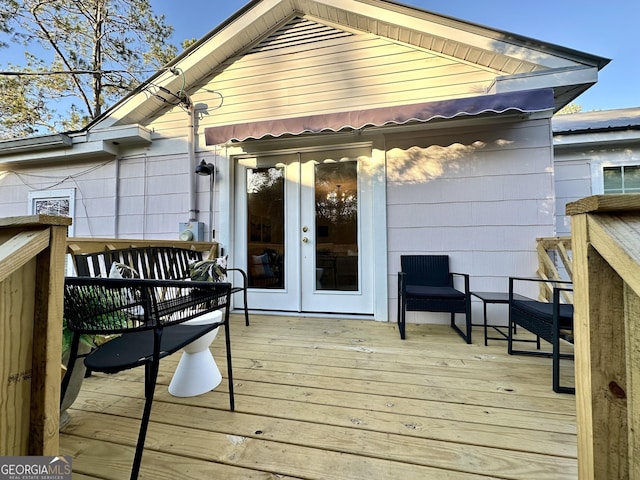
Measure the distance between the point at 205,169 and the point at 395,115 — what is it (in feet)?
7.83

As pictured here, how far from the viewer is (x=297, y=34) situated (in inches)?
139

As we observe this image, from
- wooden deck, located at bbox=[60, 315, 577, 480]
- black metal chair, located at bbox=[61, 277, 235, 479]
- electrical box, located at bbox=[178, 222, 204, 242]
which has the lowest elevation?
wooden deck, located at bbox=[60, 315, 577, 480]

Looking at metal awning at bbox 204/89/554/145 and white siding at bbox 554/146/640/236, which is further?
white siding at bbox 554/146/640/236

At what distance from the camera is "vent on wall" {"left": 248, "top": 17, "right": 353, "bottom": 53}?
136 inches

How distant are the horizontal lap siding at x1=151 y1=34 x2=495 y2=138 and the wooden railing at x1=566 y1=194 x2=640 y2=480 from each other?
9.99 feet

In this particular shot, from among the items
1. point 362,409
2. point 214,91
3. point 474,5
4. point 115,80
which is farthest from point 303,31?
point 115,80

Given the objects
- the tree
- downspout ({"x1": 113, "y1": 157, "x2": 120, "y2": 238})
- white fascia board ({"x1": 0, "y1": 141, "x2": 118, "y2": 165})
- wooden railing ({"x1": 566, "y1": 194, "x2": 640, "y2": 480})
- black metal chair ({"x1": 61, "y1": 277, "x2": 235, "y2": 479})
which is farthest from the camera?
the tree

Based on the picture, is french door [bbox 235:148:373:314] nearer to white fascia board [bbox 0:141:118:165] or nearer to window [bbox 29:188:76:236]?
white fascia board [bbox 0:141:118:165]

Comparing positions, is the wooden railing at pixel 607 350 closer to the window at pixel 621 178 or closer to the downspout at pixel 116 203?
the window at pixel 621 178

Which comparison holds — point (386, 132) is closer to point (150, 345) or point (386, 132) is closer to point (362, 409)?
point (362, 409)

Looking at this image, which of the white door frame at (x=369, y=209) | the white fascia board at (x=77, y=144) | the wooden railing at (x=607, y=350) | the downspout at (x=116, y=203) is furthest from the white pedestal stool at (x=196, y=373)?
the white fascia board at (x=77, y=144)

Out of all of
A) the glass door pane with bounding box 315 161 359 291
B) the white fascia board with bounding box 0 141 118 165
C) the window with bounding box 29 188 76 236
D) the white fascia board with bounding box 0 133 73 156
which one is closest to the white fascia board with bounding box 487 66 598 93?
the glass door pane with bounding box 315 161 359 291

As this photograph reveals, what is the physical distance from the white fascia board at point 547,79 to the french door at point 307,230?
1521 millimetres

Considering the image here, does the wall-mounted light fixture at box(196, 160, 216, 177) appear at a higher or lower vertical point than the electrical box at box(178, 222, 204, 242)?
higher
